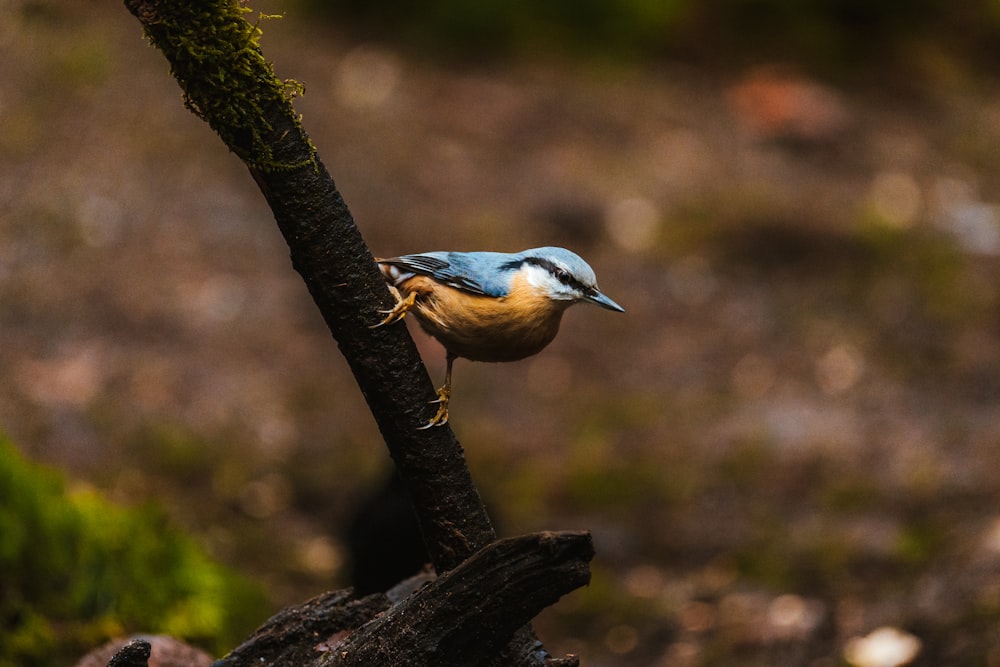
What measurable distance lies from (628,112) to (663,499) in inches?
152

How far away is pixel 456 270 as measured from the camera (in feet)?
7.39

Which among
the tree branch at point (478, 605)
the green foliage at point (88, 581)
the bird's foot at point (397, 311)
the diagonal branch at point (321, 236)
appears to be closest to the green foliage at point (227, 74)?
the diagonal branch at point (321, 236)

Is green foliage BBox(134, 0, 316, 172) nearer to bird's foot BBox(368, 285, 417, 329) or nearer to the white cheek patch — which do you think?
bird's foot BBox(368, 285, 417, 329)

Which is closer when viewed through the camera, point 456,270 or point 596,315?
point 456,270

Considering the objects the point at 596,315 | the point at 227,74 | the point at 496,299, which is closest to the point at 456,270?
the point at 496,299

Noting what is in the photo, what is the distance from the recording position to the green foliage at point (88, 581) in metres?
2.92

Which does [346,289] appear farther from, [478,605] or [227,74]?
[478,605]

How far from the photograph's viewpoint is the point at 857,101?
8.46 meters

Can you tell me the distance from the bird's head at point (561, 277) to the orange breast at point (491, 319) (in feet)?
0.07

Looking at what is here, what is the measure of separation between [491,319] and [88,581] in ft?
5.43

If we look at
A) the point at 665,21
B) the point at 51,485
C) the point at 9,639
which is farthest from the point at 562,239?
the point at 9,639

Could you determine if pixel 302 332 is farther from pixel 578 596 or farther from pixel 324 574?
pixel 578 596

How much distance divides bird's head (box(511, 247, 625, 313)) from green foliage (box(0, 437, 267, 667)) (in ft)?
5.27

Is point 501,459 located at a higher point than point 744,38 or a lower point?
lower
